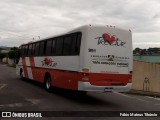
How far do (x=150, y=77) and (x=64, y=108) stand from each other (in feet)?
45.4

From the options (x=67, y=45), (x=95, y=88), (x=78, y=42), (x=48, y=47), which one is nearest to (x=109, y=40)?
(x=78, y=42)

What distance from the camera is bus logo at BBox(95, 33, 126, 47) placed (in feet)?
49.3

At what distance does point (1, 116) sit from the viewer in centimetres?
1063

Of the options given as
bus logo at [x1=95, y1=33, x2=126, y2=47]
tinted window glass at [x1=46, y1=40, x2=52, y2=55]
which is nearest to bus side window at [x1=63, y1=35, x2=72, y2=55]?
bus logo at [x1=95, y1=33, x2=126, y2=47]

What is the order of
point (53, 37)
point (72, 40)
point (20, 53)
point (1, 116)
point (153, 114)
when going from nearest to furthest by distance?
point (1, 116) → point (153, 114) → point (72, 40) → point (53, 37) → point (20, 53)

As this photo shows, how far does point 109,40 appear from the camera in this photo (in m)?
15.2

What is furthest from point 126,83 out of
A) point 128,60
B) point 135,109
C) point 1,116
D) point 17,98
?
point 1,116

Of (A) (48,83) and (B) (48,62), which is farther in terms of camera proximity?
(B) (48,62)

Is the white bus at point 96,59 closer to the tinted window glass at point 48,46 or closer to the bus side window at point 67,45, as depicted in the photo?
the bus side window at point 67,45

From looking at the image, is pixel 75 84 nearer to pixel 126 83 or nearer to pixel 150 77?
pixel 126 83

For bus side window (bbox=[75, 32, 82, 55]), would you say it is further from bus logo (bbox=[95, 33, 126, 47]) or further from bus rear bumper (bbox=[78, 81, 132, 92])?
bus rear bumper (bbox=[78, 81, 132, 92])

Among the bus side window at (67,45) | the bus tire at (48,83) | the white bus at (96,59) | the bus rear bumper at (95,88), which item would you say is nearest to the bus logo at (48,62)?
the bus tire at (48,83)

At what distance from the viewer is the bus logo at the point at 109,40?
15031mm

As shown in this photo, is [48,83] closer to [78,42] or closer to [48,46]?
[48,46]
